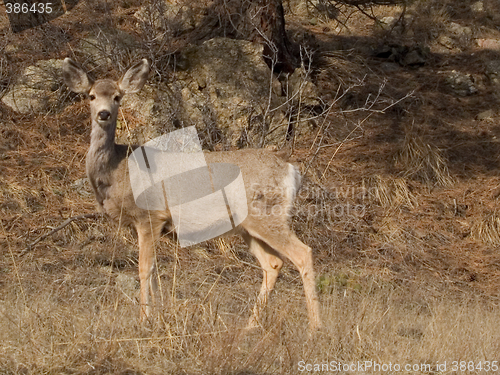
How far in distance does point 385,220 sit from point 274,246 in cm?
339

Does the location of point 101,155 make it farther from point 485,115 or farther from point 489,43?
point 489,43

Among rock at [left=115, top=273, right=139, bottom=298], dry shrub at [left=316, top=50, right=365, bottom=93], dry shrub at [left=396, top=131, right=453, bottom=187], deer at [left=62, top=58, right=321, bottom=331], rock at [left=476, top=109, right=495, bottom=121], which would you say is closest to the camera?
deer at [left=62, top=58, right=321, bottom=331]

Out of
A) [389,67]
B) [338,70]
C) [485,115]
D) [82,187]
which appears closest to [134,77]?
[82,187]

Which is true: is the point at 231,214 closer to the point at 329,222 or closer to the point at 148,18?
the point at 329,222

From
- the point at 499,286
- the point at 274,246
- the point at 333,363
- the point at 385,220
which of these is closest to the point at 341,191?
the point at 385,220

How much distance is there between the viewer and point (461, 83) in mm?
13078

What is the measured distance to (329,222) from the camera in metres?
8.95

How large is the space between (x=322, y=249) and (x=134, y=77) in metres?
3.23

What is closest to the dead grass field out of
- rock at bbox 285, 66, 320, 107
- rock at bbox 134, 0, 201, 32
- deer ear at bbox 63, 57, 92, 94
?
rock at bbox 285, 66, 320, 107

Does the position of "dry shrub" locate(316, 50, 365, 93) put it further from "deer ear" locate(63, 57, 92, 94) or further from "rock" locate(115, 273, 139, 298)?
"deer ear" locate(63, 57, 92, 94)

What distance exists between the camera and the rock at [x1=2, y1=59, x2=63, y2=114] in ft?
33.8

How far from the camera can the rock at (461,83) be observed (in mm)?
12961

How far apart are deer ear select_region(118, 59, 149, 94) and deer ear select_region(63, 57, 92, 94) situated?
285 millimetres

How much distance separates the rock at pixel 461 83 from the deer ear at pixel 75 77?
27.2 ft
